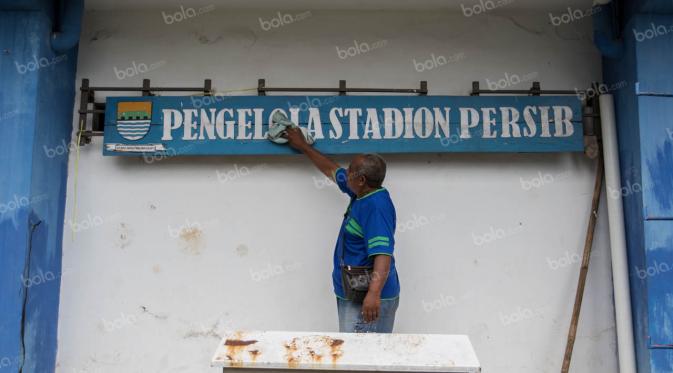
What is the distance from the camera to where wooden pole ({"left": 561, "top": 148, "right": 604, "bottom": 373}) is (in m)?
3.24

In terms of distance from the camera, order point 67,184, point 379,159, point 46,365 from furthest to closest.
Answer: point 67,184 < point 46,365 < point 379,159

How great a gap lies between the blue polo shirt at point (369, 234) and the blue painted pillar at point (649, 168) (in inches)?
51.2

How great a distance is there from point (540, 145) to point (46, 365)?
9.73 ft

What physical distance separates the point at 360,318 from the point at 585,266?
4.42 feet

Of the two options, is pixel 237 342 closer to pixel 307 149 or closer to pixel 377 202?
pixel 377 202

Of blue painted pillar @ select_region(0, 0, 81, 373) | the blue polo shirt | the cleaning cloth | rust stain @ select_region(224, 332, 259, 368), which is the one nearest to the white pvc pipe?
the blue polo shirt

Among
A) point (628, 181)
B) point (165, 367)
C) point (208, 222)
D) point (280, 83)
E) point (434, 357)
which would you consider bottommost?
point (165, 367)

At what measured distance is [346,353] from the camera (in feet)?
6.39

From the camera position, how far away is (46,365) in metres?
3.21

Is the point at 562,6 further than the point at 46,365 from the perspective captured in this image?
Yes

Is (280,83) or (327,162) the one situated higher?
(280,83)

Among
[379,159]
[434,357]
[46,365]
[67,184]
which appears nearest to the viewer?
[434,357]

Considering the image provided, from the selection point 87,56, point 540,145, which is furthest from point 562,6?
point 87,56

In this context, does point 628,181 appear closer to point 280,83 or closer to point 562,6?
point 562,6
